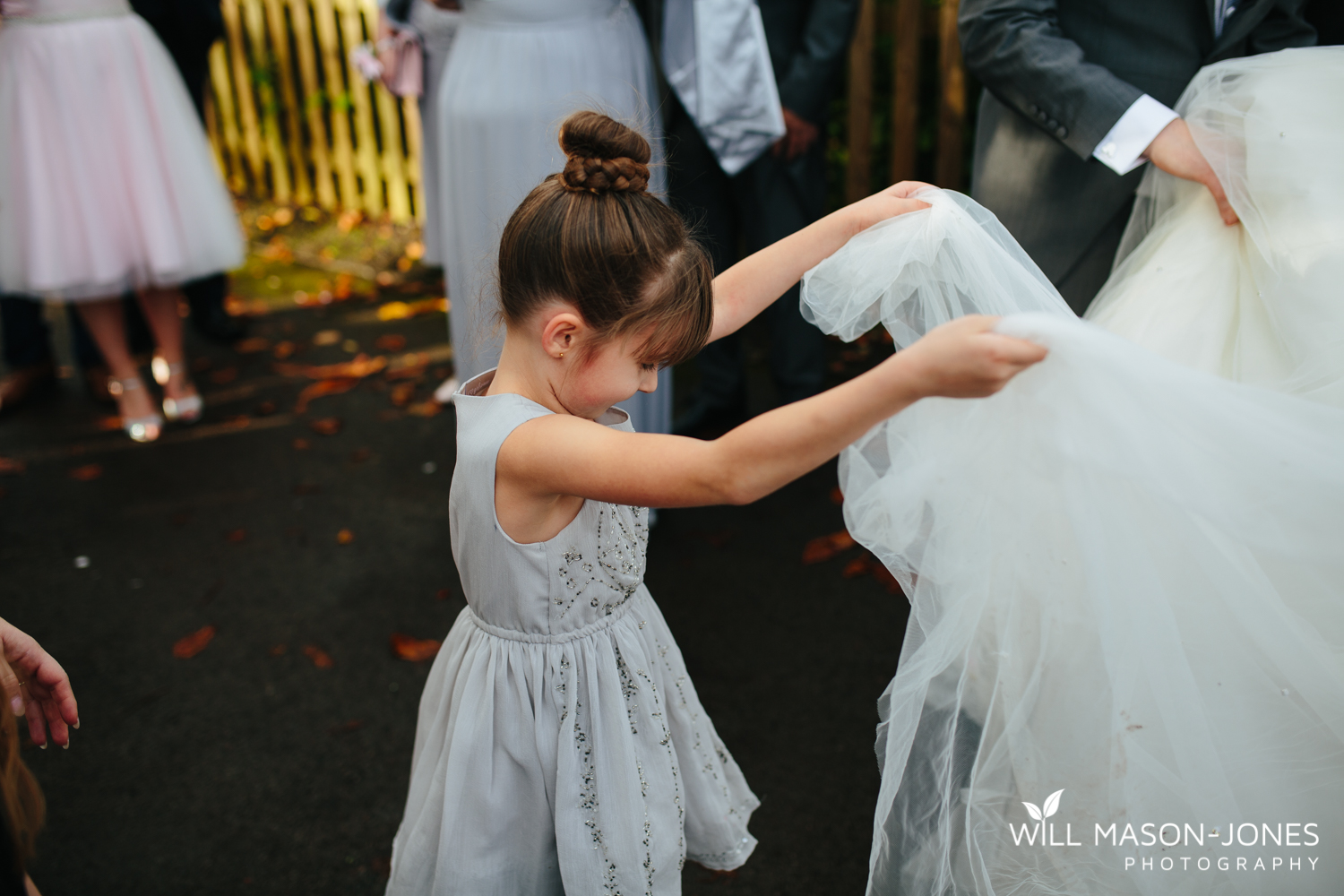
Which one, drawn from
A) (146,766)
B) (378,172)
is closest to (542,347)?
(146,766)

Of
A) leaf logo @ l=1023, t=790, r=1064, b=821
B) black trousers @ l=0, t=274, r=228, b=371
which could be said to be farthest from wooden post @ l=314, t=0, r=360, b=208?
leaf logo @ l=1023, t=790, r=1064, b=821

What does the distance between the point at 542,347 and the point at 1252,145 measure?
4.74 feet

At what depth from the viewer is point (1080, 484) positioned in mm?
1463

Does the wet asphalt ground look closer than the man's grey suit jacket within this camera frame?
No

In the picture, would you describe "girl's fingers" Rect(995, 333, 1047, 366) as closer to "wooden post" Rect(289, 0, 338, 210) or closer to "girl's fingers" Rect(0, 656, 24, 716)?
"girl's fingers" Rect(0, 656, 24, 716)

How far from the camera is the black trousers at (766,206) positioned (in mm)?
3641

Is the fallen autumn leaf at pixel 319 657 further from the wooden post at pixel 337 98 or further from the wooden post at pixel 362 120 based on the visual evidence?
the wooden post at pixel 337 98

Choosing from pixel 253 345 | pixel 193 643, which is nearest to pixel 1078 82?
pixel 193 643

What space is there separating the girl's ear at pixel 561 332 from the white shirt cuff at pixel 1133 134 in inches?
54.2

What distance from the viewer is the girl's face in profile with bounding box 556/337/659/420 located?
1.48 m

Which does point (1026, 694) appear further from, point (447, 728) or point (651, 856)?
point (447, 728)

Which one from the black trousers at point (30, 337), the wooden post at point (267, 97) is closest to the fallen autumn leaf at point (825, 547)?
the black trousers at point (30, 337)

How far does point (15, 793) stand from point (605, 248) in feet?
3.30

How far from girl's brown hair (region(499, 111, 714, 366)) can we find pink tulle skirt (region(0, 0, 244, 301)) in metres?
3.42
